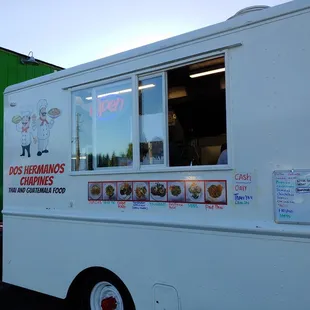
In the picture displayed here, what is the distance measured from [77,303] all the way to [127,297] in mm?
760

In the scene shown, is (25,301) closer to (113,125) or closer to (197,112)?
(113,125)

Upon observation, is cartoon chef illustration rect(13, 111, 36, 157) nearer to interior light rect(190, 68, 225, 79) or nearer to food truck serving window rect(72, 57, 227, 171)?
food truck serving window rect(72, 57, 227, 171)

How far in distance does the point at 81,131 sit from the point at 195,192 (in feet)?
5.28

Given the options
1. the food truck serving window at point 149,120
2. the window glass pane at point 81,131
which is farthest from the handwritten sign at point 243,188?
the window glass pane at point 81,131

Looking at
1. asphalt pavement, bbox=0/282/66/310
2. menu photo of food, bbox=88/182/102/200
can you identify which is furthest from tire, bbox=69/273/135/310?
asphalt pavement, bbox=0/282/66/310

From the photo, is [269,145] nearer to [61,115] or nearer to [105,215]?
[105,215]

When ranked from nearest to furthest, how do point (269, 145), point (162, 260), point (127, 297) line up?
point (269, 145)
point (162, 260)
point (127, 297)

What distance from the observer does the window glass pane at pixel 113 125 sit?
3.75m

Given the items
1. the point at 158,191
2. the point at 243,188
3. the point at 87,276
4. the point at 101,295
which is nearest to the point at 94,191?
the point at 158,191

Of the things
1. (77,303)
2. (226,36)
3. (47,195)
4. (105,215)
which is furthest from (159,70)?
(77,303)

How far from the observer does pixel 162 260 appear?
10.8 feet

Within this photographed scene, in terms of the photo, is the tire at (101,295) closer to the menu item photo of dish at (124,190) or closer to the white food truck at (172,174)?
the white food truck at (172,174)

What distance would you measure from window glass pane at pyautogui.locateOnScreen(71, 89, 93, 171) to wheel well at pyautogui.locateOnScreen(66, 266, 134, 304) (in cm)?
107

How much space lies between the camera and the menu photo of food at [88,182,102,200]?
3826mm
